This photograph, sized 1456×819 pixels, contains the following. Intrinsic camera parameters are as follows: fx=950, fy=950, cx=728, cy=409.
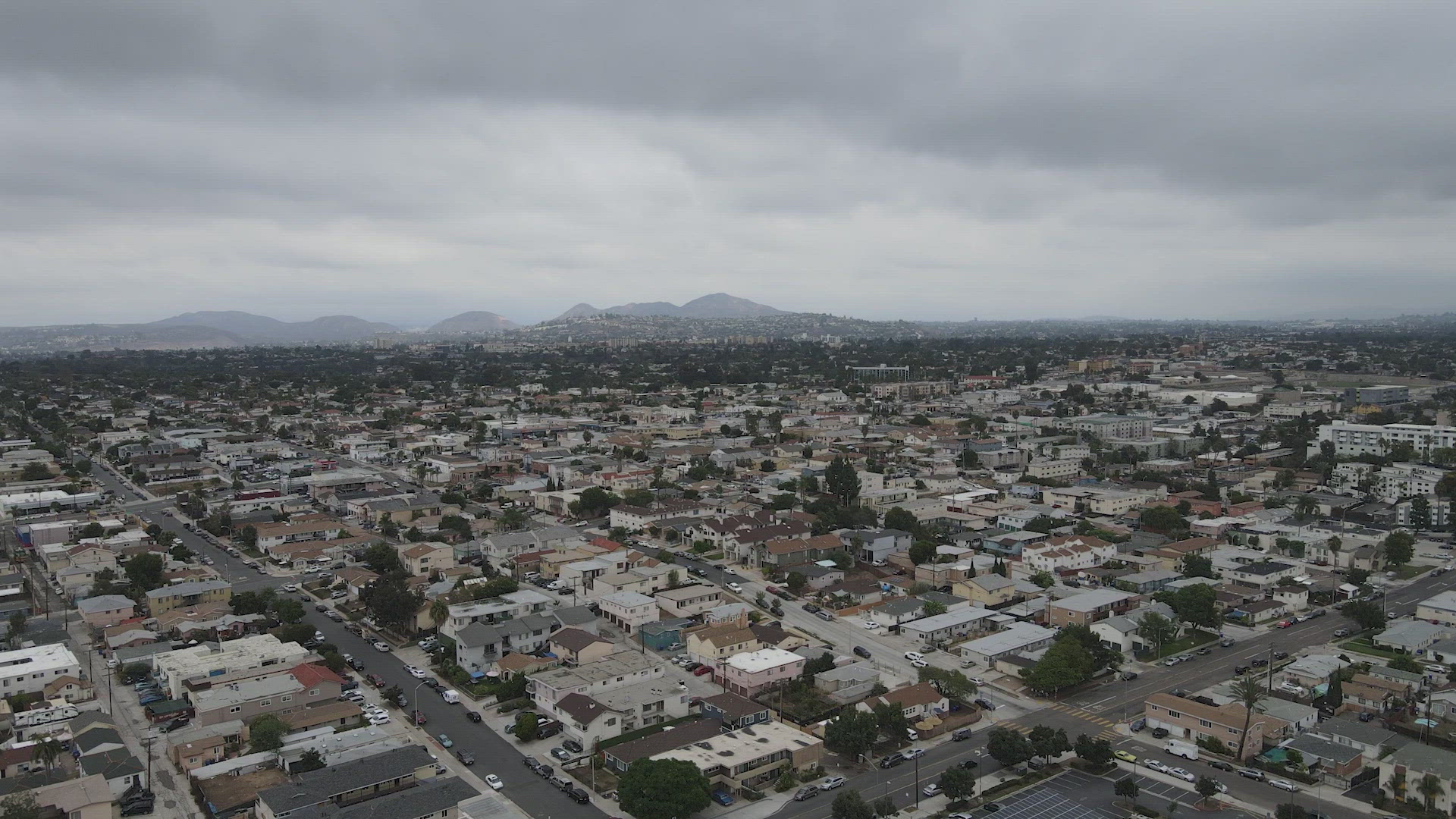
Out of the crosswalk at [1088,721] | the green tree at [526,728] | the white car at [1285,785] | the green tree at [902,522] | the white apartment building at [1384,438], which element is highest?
the white apartment building at [1384,438]

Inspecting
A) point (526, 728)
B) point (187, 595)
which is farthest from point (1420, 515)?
point (187, 595)

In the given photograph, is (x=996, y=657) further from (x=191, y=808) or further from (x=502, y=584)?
(x=191, y=808)

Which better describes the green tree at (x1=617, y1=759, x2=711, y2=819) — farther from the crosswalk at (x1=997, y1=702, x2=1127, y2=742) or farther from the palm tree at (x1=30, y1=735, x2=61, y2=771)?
the palm tree at (x1=30, y1=735, x2=61, y2=771)

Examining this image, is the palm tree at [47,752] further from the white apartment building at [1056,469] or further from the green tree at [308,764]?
the white apartment building at [1056,469]

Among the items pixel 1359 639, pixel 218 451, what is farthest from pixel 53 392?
pixel 1359 639

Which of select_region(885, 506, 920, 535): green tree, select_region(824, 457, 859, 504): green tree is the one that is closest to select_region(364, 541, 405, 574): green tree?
select_region(885, 506, 920, 535): green tree

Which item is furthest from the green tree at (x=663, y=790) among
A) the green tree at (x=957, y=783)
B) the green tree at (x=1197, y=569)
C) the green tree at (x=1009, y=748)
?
the green tree at (x=1197, y=569)

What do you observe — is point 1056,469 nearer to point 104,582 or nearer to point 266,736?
point 266,736
